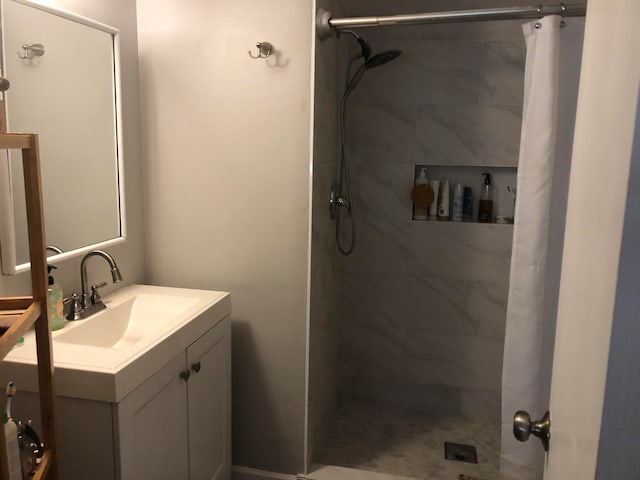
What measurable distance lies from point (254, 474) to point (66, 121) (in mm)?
1599

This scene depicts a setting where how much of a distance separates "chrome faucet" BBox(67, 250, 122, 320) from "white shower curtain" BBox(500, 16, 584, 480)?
1360 millimetres

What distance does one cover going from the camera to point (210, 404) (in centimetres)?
199

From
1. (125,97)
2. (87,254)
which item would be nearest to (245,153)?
(125,97)

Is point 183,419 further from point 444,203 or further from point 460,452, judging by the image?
point 444,203

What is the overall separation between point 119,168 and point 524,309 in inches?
62.1

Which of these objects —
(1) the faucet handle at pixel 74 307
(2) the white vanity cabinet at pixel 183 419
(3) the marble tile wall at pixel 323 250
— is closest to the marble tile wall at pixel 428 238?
(3) the marble tile wall at pixel 323 250

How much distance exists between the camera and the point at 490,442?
2.71 m

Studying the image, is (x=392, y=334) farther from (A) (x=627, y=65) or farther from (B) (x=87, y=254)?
(A) (x=627, y=65)

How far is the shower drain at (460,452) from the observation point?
256cm

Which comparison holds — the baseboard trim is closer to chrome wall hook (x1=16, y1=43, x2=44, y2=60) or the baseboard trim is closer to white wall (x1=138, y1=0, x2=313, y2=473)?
white wall (x1=138, y1=0, x2=313, y2=473)

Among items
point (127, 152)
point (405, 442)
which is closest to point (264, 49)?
point (127, 152)

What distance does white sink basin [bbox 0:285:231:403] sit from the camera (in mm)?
1395

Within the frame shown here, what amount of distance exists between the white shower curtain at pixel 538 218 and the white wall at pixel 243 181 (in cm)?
79

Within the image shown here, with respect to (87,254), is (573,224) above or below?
above
